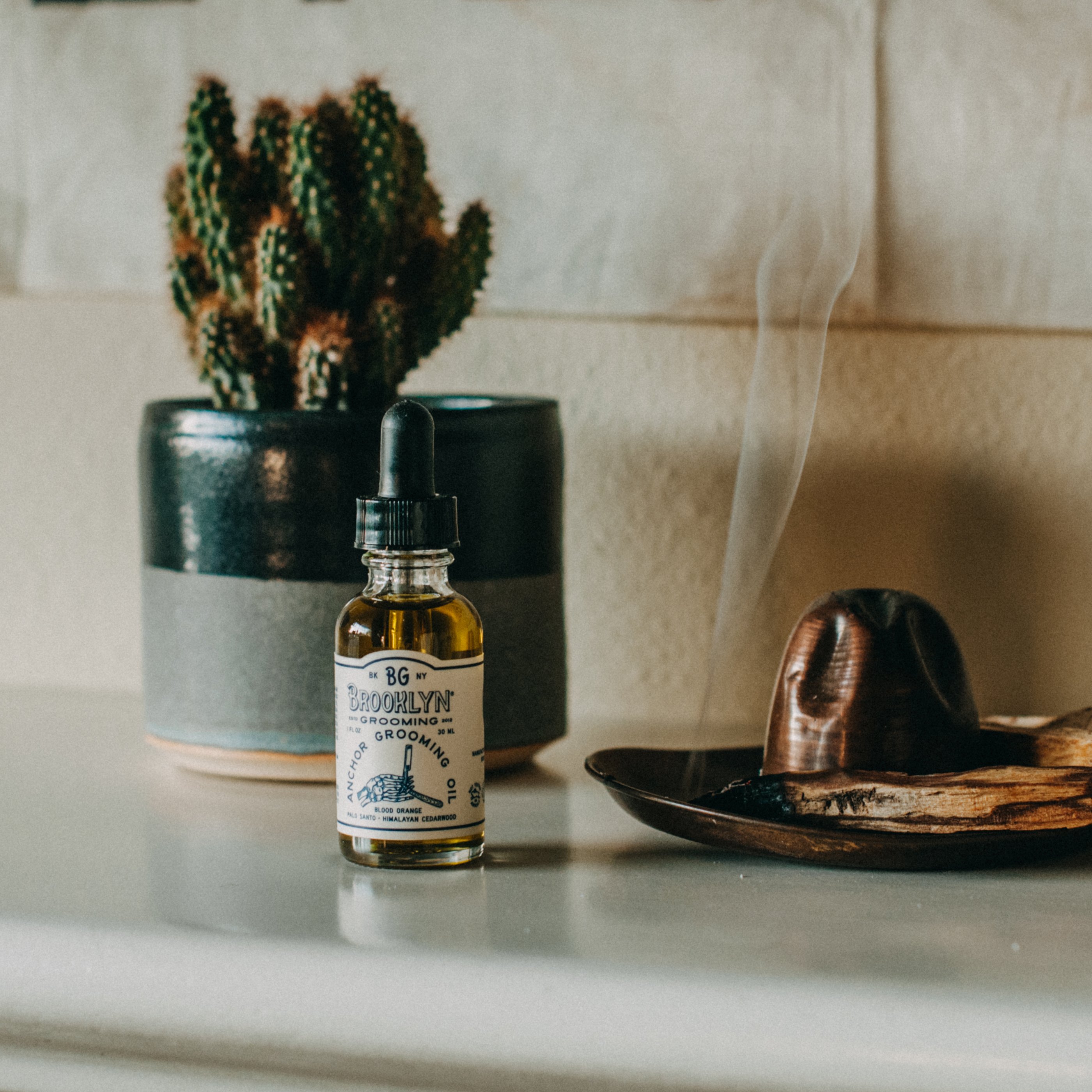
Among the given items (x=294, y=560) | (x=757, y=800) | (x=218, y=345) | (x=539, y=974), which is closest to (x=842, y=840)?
(x=757, y=800)

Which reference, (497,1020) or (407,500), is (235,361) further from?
(497,1020)

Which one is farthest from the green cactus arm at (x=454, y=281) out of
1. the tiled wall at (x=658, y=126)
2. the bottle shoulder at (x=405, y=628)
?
the bottle shoulder at (x=405, y=628)

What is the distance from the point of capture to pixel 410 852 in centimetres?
54

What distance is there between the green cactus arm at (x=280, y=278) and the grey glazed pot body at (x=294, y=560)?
2.2 inches

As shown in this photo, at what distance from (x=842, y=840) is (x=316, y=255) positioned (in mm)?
402

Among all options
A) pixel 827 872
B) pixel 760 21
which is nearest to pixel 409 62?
pixel 760 21

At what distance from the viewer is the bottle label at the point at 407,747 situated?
1.71 feet

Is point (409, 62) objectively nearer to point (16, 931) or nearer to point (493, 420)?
point (493, 420)

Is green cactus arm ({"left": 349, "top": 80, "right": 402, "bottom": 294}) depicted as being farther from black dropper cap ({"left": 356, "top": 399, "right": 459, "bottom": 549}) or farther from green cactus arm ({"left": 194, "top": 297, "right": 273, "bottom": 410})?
black dropper cap ({"left": 356, "top": 399, "right": 459, "bottom": 549})

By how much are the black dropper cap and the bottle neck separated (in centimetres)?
2

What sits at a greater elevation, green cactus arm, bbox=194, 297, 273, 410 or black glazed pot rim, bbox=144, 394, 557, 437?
green cactus arm, bbox=194, 297, 273, 410

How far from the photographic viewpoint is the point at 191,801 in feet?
2.18

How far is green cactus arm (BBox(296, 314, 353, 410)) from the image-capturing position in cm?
68

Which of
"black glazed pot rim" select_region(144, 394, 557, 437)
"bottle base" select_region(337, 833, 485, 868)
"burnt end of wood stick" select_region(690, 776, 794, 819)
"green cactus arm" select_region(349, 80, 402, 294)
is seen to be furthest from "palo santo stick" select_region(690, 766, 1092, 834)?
"green cactus arm" select_region(349, 80, 402, 294)
